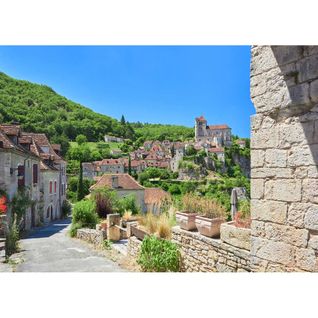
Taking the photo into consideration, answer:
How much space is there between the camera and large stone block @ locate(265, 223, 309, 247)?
265 cm

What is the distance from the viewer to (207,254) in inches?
180

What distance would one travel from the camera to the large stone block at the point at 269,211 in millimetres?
2834

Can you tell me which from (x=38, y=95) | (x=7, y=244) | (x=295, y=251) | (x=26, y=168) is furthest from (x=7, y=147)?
(x=38, y=95)

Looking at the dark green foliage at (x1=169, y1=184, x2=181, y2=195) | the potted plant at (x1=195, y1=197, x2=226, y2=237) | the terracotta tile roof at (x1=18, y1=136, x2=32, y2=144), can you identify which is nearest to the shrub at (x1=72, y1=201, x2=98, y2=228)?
the terracotta tile roof at (x1=18, y1=136, x2=32, y2=144)

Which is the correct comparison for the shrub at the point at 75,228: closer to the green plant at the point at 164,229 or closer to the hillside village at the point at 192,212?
the hillside village at the point at 192,212

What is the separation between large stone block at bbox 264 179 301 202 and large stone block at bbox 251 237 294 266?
40cm

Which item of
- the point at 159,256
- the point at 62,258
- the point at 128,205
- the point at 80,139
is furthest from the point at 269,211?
the point at 80,139

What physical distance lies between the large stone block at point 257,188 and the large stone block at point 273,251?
40 centimetres

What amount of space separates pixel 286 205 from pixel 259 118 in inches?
33.4

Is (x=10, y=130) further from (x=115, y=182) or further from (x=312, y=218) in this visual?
(x=312, y=218)

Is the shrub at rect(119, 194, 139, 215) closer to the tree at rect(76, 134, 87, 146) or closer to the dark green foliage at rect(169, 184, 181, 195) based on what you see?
the tree at rect(76, 134, 87, 146)
